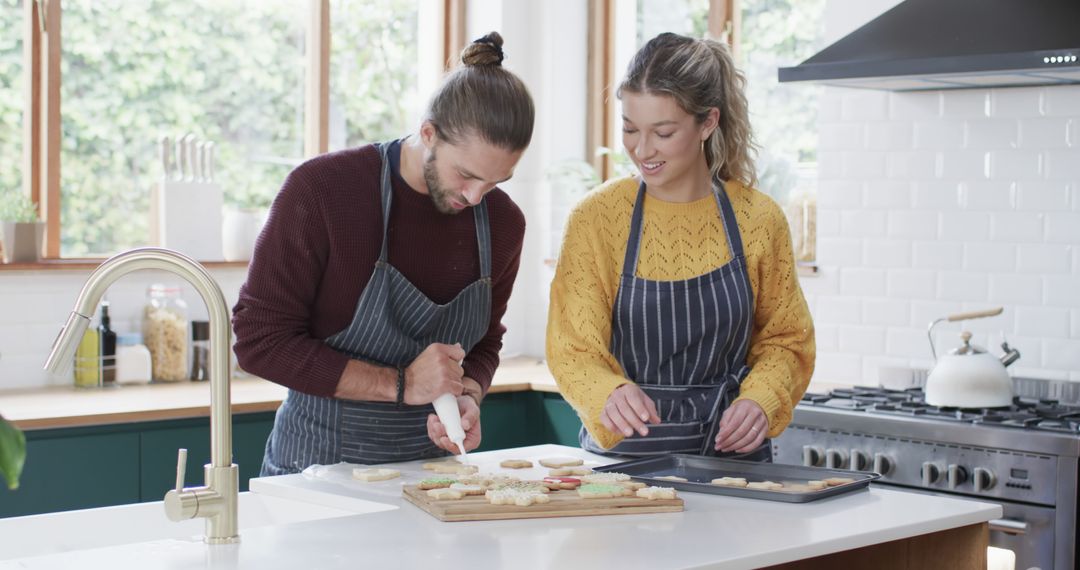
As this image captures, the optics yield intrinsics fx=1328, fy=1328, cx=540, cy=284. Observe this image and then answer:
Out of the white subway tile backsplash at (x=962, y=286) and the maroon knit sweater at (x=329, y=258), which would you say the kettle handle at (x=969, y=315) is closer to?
the white subway tile backsplash at (x=962, y=286)

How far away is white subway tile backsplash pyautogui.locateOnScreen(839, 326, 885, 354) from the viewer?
4520 millimetres

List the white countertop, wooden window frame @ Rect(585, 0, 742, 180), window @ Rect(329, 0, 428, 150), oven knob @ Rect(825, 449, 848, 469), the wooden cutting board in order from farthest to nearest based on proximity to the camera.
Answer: wooden window frame @ Rect(585, 0, 742, 180)
window @ Rect(329, 0, 428, 150)
oven knob @ Rect(825, 449, 848, 469)
the wooden cutting board
the white countertop

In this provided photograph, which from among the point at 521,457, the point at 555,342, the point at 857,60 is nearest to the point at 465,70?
the point at 555,342

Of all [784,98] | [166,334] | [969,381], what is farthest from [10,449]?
[784,98]

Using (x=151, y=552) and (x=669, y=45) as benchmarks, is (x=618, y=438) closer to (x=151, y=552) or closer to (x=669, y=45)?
(x=669, y=45)

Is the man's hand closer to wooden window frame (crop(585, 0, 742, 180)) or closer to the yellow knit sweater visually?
the yellow knit sweater

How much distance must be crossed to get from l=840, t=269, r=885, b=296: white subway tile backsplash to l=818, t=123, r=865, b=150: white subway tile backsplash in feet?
1.40

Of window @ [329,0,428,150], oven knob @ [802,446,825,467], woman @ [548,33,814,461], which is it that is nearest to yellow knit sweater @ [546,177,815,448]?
woman @ [548,33,814,461]

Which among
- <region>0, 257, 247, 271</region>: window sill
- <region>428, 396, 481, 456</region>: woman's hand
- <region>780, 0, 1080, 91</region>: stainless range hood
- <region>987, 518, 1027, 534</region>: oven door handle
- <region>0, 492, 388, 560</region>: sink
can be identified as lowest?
<region>987, 518, 1027, 534</region>: oven door handle

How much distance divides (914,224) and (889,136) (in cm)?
31

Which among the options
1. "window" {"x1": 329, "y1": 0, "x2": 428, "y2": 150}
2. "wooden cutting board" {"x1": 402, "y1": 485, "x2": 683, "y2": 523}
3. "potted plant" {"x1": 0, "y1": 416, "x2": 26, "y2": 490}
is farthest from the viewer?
"window" {"x1": 329, "y1": 0, "x2": 428, "y2": 150}

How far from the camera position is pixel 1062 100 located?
413 cm

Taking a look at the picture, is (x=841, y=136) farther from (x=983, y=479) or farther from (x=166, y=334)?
(x=166, y=334)

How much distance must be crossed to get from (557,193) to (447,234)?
9.22 ft
